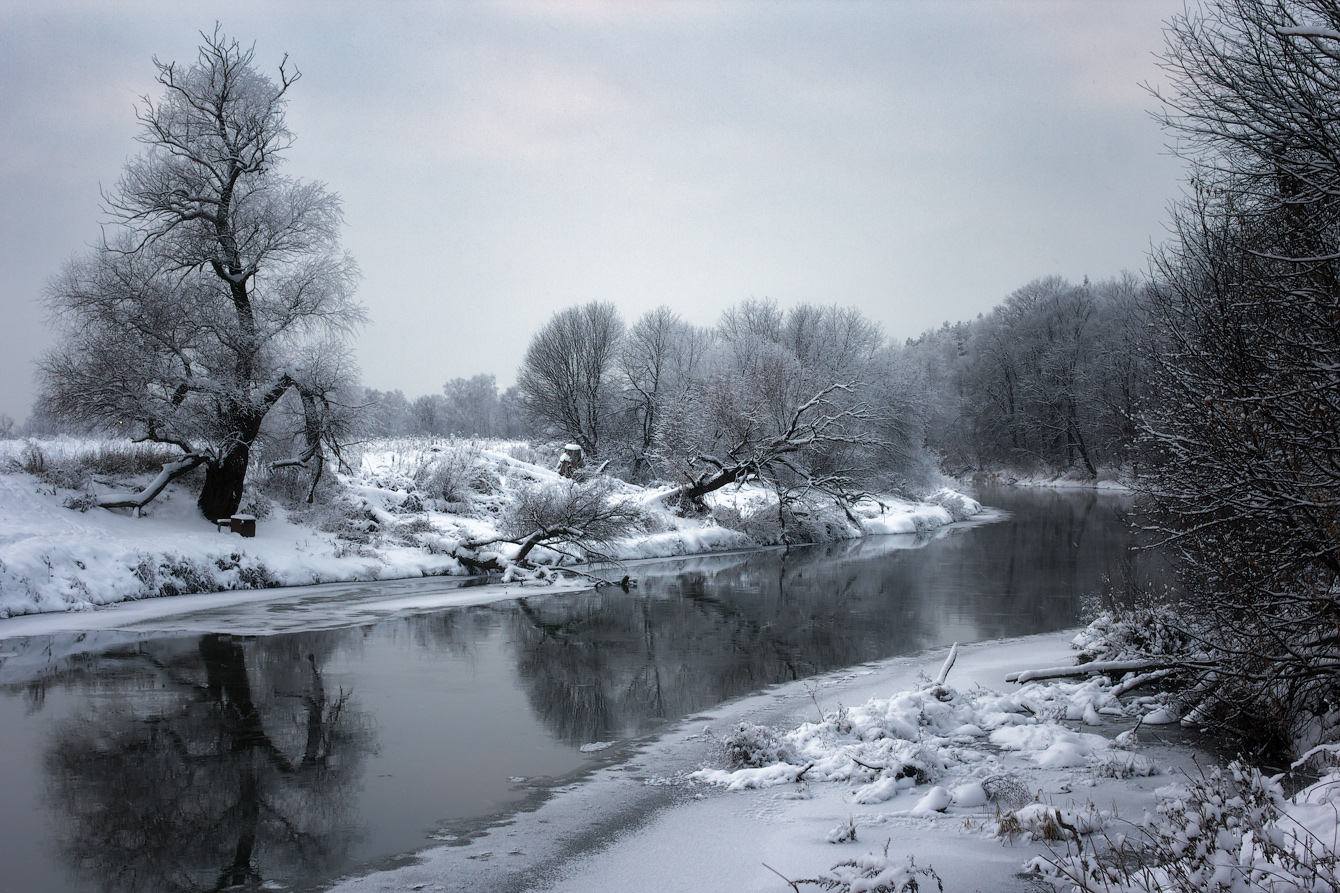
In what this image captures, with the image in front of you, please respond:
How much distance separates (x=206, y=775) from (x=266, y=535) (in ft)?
40.9

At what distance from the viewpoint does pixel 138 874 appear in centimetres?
534

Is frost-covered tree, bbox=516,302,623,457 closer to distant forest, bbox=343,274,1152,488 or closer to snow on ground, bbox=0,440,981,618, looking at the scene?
distant forest, bbox=343,274,1152,488

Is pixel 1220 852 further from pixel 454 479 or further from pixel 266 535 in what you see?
pixel 454 479

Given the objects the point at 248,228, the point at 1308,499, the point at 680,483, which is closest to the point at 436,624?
the point at 248,228

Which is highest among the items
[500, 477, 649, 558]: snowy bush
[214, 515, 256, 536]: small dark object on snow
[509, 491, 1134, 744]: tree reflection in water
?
[214, 515, 256, 536]: small dark object on snow

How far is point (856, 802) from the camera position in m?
5.89

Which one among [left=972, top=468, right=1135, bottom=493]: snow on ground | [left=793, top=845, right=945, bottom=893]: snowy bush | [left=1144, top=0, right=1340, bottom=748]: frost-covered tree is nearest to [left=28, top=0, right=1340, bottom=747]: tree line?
[left=1144, top=0, right=1340, bottom=748]: frost-covered tree

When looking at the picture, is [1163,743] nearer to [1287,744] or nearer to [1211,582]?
[1287,744]

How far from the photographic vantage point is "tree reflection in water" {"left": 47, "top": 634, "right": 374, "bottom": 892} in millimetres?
5535

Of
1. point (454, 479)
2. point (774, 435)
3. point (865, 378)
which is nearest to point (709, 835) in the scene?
point (454, 479)

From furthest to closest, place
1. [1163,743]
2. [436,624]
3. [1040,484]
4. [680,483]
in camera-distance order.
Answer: [1040,484], [680,483], [436,624], [1163,743]

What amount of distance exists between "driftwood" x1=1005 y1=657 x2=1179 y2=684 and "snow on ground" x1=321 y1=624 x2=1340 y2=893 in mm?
190

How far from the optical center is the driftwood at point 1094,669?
27.6 feet

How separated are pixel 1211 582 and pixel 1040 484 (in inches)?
2496
